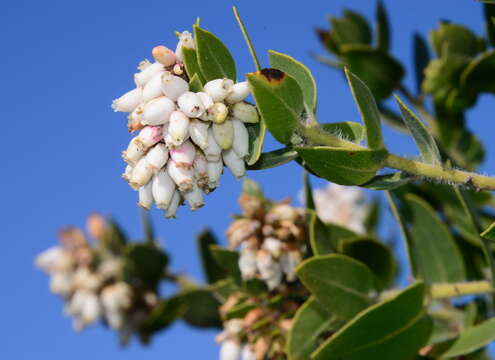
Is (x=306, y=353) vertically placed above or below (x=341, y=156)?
below

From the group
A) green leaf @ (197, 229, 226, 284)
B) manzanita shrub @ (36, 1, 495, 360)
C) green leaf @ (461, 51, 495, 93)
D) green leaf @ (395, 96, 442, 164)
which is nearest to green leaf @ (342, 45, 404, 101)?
manzanita shrub @ (36, 1, 495, 360)

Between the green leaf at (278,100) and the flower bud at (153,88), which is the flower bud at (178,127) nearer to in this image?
the flower bud at (153,88)

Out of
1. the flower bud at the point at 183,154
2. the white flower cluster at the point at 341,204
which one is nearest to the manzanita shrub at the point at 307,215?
the flower bud at the point at 183,154

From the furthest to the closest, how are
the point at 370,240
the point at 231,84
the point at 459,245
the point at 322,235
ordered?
1. the point at 459,245
2. the point at 370,240
3. the point at 322,235
4. the point at 231,84

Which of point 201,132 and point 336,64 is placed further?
point 336,64

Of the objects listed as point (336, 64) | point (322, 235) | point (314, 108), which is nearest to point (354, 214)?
point (336, 64)

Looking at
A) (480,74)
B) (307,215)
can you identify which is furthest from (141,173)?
(480,74)

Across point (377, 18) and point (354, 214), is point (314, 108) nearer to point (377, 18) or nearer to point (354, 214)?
point (377, 18)
